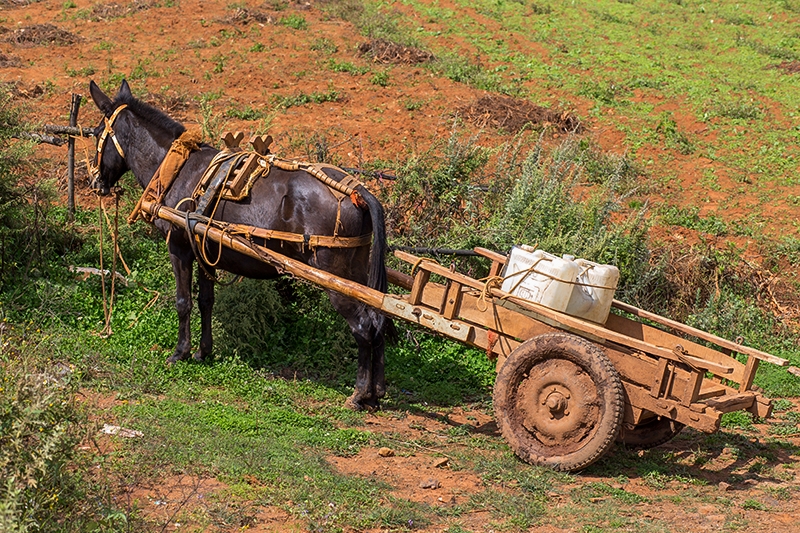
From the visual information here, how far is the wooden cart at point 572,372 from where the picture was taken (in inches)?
216

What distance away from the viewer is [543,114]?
46.5 ft

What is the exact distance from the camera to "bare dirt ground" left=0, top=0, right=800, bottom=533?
6.35m

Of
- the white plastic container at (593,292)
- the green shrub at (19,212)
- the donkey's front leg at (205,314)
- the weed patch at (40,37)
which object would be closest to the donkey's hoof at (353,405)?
the donkey's front leg at (205,314)

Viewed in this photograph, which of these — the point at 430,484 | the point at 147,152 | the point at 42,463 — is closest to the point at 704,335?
the point at 430,484

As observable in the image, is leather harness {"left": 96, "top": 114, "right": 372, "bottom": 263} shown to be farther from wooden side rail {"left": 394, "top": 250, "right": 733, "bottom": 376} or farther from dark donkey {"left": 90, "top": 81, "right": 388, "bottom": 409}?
wooden side rail {"left": 394, "top": 250, "right": 733, "bottom": 376}

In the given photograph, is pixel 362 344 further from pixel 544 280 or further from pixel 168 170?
pixel 168 170

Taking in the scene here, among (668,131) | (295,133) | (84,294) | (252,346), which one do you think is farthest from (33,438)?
(668,131)

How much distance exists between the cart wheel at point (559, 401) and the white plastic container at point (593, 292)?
456 mm

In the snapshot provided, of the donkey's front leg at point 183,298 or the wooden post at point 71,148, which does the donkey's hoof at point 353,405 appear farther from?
the wooden post at point 71,148

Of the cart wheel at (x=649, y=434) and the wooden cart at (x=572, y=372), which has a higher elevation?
the wooden cart at (x=572, y=372)

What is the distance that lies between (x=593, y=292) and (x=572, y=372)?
2.44ft

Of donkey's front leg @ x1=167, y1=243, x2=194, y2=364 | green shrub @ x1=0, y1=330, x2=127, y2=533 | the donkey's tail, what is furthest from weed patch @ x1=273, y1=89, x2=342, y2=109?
green shrub @ x1=0, y1=330, x2=127, y2=533

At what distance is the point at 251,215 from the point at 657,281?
4795 millimetres

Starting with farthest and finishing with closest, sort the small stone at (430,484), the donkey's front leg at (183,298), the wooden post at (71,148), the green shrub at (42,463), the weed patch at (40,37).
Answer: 1. the weed patch at (40,37)
2. the wooden post at (71,148)
3. the donkey's front leg at (183,298)
4. the small stone at (430,484)
5. the green shrub at (42,463)
